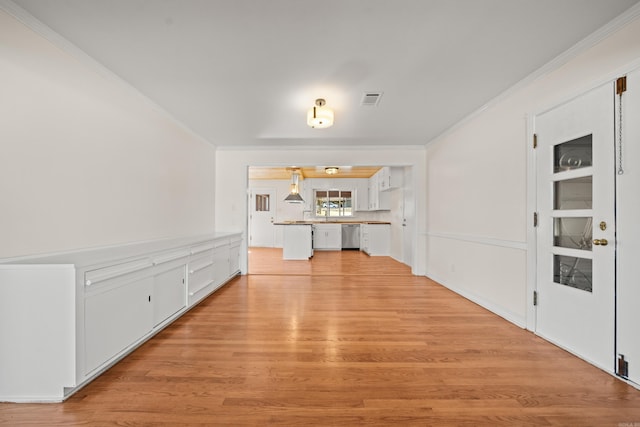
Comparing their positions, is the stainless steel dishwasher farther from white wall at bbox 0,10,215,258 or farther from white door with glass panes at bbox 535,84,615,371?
white door with glass panes at bbox 535,84,615,371

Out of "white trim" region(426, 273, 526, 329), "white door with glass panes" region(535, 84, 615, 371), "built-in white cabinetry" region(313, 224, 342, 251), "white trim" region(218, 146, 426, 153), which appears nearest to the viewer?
"white door with glass panes" region(535, 84, 615, 371)

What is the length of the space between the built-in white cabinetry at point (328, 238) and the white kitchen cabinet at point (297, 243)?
1706 mm

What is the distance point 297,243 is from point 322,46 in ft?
18.6

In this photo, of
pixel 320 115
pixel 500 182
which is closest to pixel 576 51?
pixel 500 182

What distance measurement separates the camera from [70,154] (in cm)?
221

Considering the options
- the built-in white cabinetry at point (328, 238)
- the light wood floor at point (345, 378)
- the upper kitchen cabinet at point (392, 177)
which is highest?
the upper kitchen cabinet at point (392, 177)

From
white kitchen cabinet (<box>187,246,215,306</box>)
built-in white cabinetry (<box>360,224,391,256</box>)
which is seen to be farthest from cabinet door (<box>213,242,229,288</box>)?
built-in white cabinetry (<box>360,224,391,256</box>)

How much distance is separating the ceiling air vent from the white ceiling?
8 centimetres

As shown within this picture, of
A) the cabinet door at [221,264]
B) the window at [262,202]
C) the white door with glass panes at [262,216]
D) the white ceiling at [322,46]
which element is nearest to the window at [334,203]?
the white door with glass panes at [262,216]

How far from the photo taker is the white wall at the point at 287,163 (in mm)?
5195

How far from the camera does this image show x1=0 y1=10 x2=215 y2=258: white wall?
1799 mm

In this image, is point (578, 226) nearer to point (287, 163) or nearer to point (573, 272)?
point (573, 272)

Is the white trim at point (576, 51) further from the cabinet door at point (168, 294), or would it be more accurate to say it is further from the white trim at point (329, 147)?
the cabinet door at point (168, 294)

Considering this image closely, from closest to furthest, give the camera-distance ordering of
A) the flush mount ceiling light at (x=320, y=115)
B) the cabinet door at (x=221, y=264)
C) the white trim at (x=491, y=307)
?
the white trim at (x=491, y=307)
the flush mount ceiling light at (x=320, y=115)
the cabinet door at (x=221, y=264)
